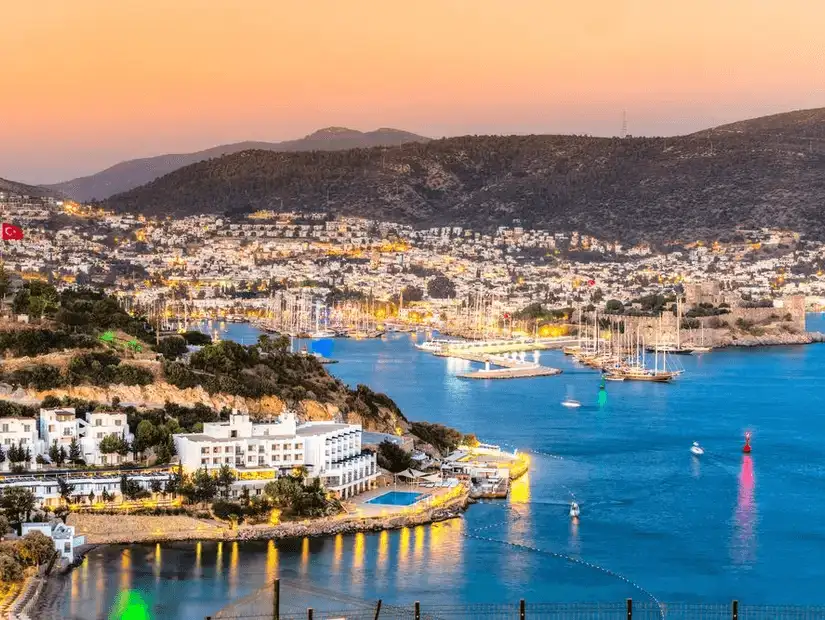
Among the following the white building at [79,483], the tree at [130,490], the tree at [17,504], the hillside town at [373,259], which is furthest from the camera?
the hillside town at [373,259]

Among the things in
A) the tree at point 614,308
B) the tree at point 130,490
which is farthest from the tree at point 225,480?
the tree at point 614,308

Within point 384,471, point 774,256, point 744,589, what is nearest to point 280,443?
point 384,471

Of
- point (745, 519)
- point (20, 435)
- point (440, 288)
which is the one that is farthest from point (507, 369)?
point (440, 288)

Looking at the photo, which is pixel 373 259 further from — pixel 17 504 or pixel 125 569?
pixel 125 569

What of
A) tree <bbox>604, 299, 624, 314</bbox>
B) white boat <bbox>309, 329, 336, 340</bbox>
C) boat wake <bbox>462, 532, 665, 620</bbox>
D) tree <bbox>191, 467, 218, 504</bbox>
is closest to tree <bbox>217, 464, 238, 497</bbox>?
tree <bbox>191, 467, 218, 504</bbox>

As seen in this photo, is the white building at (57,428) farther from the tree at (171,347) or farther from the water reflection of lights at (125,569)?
the tree at (171,347)

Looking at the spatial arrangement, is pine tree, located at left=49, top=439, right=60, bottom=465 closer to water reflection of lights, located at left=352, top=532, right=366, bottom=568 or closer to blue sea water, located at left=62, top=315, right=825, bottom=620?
blue sea water, located at left=62, top=315, right=825, bottom=620
